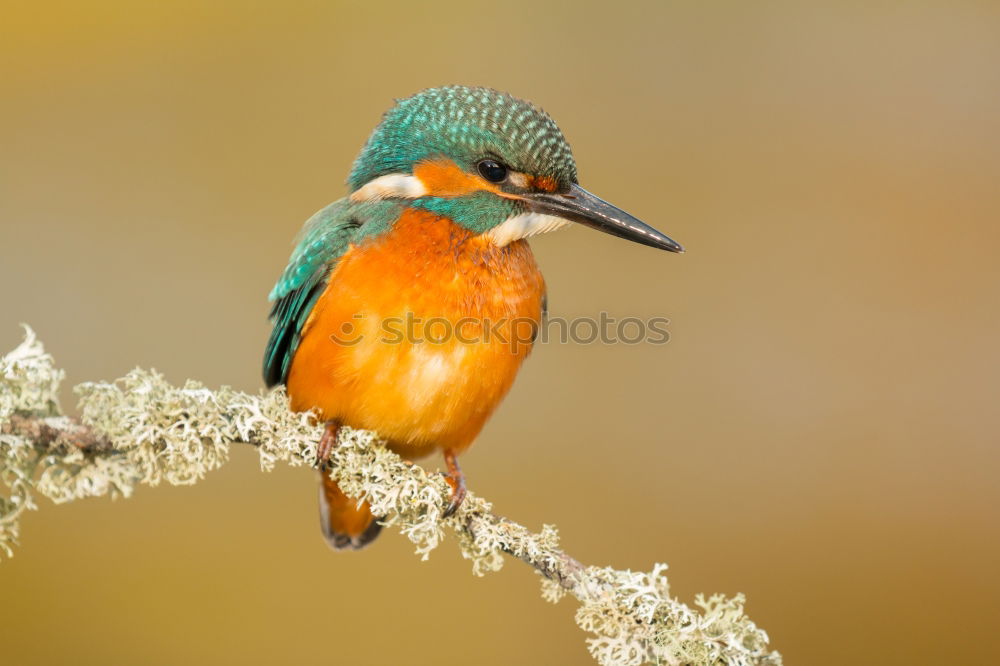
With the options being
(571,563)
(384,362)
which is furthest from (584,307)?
(571,563)

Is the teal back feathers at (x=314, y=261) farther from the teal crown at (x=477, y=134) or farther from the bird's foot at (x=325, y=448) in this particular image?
the bird's foot at (x=325, y=448)

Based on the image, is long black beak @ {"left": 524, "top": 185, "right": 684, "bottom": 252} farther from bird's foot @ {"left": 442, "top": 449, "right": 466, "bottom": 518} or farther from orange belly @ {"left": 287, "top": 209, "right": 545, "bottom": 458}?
A: bird's foot @ {"left": 442, "top": 449, "right": 466, "bottom": 518}

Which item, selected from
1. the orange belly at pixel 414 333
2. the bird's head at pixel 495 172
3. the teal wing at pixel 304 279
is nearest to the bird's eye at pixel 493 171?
the bird's head at pixel 495 172

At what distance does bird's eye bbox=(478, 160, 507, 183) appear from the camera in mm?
1904

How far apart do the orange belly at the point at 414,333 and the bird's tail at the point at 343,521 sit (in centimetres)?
34

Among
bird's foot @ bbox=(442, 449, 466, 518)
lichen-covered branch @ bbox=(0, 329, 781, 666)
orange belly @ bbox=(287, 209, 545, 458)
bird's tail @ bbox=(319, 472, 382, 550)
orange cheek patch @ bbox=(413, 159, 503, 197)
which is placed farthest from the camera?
bird's tail @ bbox=(319, 472, 382, 550)

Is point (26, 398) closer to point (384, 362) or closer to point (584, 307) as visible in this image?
point (384, 362)

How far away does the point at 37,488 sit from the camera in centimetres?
141

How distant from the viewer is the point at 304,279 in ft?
6.36

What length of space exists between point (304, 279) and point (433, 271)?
28cm

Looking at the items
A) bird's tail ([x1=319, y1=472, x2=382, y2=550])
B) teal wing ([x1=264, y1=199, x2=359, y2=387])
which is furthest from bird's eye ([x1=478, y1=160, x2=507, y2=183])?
bird's tail ([x1=319, y1=472, x2=382, y2=550])

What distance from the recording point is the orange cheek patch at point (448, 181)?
191 cm

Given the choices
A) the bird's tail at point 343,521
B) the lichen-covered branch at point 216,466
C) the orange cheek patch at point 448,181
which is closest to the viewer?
the lichen-covered branch at point 216,466

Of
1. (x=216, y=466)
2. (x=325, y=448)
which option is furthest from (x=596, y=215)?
(x=216, y=466)
